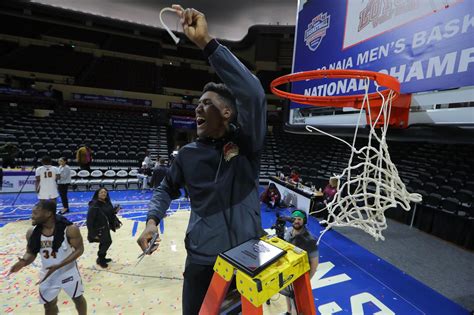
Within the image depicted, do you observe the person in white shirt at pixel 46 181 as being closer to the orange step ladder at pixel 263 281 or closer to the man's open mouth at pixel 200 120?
the man's open mouth at pixel 200 120

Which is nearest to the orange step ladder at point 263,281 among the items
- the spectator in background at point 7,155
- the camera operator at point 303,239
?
the camera operator at point 303,239

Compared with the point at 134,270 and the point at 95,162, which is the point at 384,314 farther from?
the point at 95,162

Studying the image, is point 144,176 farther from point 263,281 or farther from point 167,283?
point 263,281

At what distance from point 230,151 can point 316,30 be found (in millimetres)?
2410

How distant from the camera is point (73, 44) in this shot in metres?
19.9

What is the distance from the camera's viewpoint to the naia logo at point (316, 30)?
2.80m

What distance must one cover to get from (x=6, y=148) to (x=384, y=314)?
11.9 m

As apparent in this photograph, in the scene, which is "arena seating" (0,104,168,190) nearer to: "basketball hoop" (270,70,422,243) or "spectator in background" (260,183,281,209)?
"spectator in background" (260,183,281,209)

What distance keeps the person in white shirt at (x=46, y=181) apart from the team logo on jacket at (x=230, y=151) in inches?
230

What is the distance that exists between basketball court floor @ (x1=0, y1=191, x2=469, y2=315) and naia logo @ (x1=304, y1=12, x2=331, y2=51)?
3.53 metres

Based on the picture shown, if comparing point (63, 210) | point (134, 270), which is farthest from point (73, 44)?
point (134, 270)

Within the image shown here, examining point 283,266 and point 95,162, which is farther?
point 95,162

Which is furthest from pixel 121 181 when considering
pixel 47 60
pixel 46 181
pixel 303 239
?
pixel 47 60

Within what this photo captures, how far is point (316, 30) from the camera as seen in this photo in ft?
9.68
